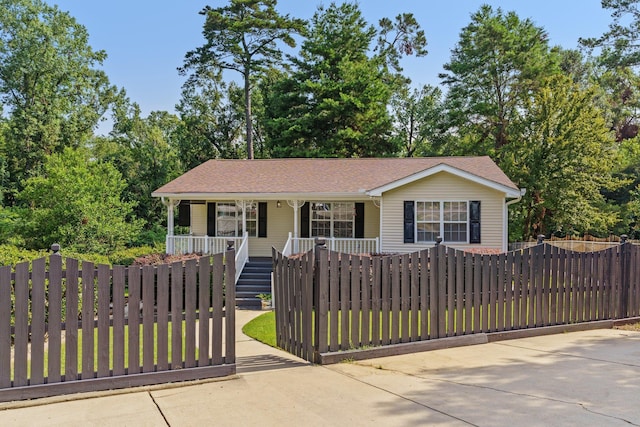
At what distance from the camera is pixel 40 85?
33406mm

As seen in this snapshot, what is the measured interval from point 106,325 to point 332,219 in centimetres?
1335

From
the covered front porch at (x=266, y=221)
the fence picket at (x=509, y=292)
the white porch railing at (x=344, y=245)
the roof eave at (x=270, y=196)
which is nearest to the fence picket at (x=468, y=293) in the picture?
the fence picket at (x=509, y=292)

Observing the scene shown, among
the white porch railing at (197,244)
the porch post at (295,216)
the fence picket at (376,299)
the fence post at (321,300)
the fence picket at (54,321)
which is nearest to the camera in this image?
the fence picket at (54,321)

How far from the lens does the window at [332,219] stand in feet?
58.7

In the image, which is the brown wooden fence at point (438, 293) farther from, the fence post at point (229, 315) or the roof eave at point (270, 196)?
the roof eave at point (270, 196)

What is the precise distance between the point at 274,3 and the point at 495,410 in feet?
109

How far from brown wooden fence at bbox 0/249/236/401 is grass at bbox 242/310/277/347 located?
8.51 ft

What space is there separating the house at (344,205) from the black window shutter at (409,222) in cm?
3

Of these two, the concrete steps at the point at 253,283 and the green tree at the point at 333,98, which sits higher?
the green tree at the point at 333,98

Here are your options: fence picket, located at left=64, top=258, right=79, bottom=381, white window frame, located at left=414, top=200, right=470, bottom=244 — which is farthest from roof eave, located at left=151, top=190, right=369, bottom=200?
fence picket, located at left=64, top=258, right=79, bottom=381

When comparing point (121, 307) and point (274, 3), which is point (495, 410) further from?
point (274, 3)

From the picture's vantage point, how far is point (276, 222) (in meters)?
18.4

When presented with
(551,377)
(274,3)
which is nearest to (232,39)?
(274,3)

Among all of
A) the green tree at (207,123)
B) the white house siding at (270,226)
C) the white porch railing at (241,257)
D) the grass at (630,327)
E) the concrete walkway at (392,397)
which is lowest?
the grass at (630,327)
